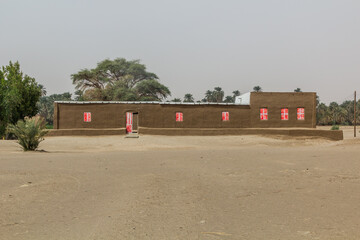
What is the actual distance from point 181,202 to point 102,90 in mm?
38725

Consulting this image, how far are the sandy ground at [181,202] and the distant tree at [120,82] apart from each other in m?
33.8

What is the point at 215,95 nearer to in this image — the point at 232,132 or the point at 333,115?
the point at 333,115

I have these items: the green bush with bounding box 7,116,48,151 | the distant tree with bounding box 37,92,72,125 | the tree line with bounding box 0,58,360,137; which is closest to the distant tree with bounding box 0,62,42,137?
the tree line with bounding box 0,58,360,137

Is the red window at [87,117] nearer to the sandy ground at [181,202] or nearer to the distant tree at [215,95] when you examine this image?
the sandy ground at [181,202]

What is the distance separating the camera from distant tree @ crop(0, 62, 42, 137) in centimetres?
2609

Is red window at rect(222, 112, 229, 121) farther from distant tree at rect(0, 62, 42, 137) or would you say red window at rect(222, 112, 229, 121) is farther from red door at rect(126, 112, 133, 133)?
distant tree at rect(0, 62, 42, 137)

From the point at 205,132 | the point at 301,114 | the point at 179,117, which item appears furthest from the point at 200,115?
the point at 301,114

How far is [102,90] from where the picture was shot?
135 ft

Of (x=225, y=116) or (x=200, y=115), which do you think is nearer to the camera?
(x=200, y=115)

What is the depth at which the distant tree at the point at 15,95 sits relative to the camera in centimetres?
2609

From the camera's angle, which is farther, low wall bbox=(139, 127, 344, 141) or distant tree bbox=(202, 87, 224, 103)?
distant tree bbox=(202, 87, 224, 103)

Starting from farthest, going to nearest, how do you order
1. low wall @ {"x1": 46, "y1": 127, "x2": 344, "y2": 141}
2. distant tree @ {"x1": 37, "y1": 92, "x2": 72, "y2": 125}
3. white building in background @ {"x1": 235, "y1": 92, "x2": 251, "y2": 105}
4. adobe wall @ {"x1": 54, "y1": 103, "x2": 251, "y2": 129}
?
distant tree @ {"x1": 37, "y1": 92, "x2": 72, "y2": 125} → white building in background @ {"x1": 235, "y1": 92, "x2": 251, "y2": 105} → adobe wall @ {"x1": 54, "y1": 103, "x2": 251, "y2": 129} → low wall @ {"x1": 46, "y1": 127, "x2": 344, "y2": 141}

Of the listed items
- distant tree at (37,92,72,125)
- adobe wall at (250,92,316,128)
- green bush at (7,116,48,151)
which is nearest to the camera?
green bush at (7,116,48,151)

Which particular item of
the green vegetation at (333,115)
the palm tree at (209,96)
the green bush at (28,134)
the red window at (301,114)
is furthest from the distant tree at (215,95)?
the green bush at (28,134)
